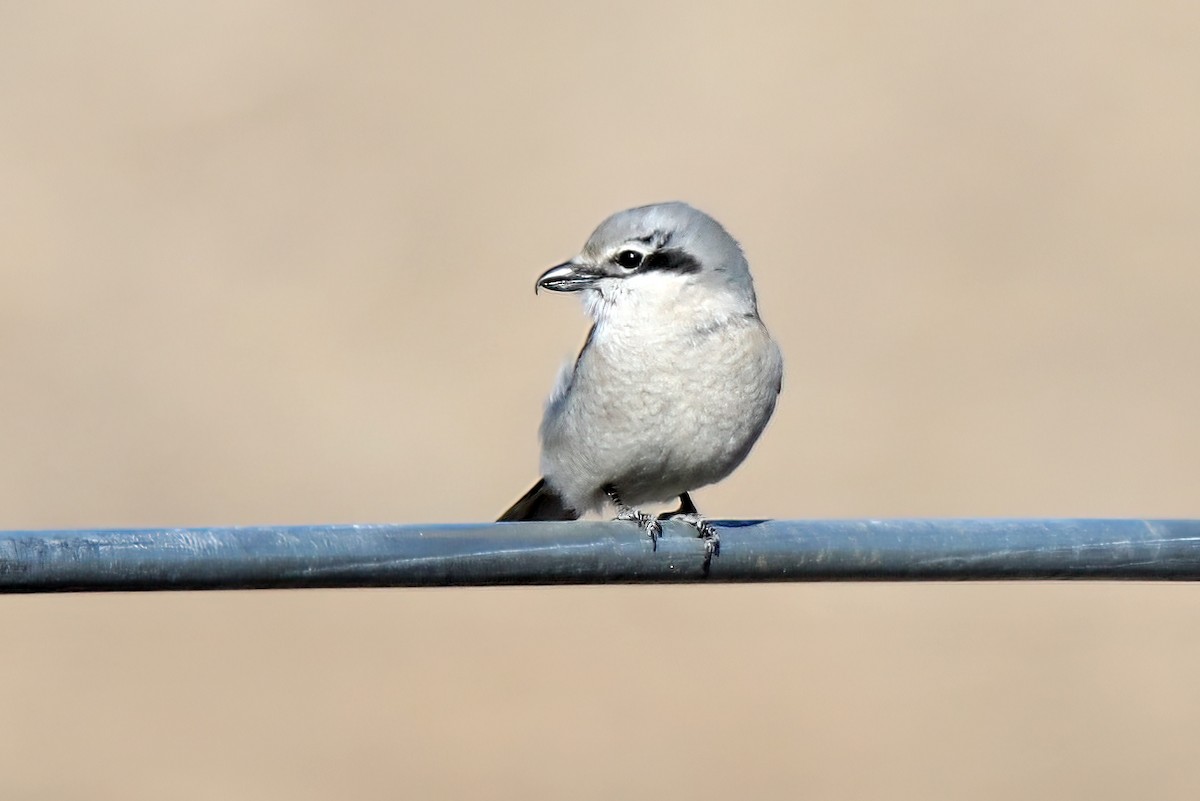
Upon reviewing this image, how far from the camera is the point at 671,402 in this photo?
4441mm

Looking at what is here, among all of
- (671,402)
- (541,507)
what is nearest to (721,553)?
(671,402)

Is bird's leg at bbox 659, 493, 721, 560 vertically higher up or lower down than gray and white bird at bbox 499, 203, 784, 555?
lower down

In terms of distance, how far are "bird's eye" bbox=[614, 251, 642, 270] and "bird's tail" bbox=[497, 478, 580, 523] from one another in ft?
2.56

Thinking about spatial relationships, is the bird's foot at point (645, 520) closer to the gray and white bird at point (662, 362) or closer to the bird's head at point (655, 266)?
the gray and white bird at point (662, 362)

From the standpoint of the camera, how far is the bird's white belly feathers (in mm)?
4449

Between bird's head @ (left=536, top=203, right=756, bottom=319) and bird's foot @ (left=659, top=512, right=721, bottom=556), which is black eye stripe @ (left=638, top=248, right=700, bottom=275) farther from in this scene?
bird's foot @ (left=659, top=512, right=721, bottom=556)

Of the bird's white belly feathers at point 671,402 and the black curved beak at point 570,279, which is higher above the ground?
the black curved beak at point 570,279

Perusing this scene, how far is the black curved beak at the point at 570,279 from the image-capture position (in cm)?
467

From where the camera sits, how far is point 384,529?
273 cm

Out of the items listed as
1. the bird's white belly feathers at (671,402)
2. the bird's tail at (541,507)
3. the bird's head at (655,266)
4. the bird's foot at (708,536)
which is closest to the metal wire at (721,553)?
the bird's foot at (708,536)

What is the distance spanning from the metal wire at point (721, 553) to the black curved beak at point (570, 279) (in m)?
1.60

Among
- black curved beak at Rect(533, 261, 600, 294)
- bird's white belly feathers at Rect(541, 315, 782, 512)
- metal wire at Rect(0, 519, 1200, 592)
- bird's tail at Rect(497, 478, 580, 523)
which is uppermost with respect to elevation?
black curved beak at Rect(533, 261, 600, 294)

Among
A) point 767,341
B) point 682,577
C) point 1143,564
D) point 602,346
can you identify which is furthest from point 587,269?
point 1143,564

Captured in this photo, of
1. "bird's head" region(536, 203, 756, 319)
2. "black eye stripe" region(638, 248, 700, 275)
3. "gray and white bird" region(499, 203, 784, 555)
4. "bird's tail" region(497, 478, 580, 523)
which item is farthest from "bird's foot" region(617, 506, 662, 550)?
"black eye stripe" region(638, 248, 700, 275)
